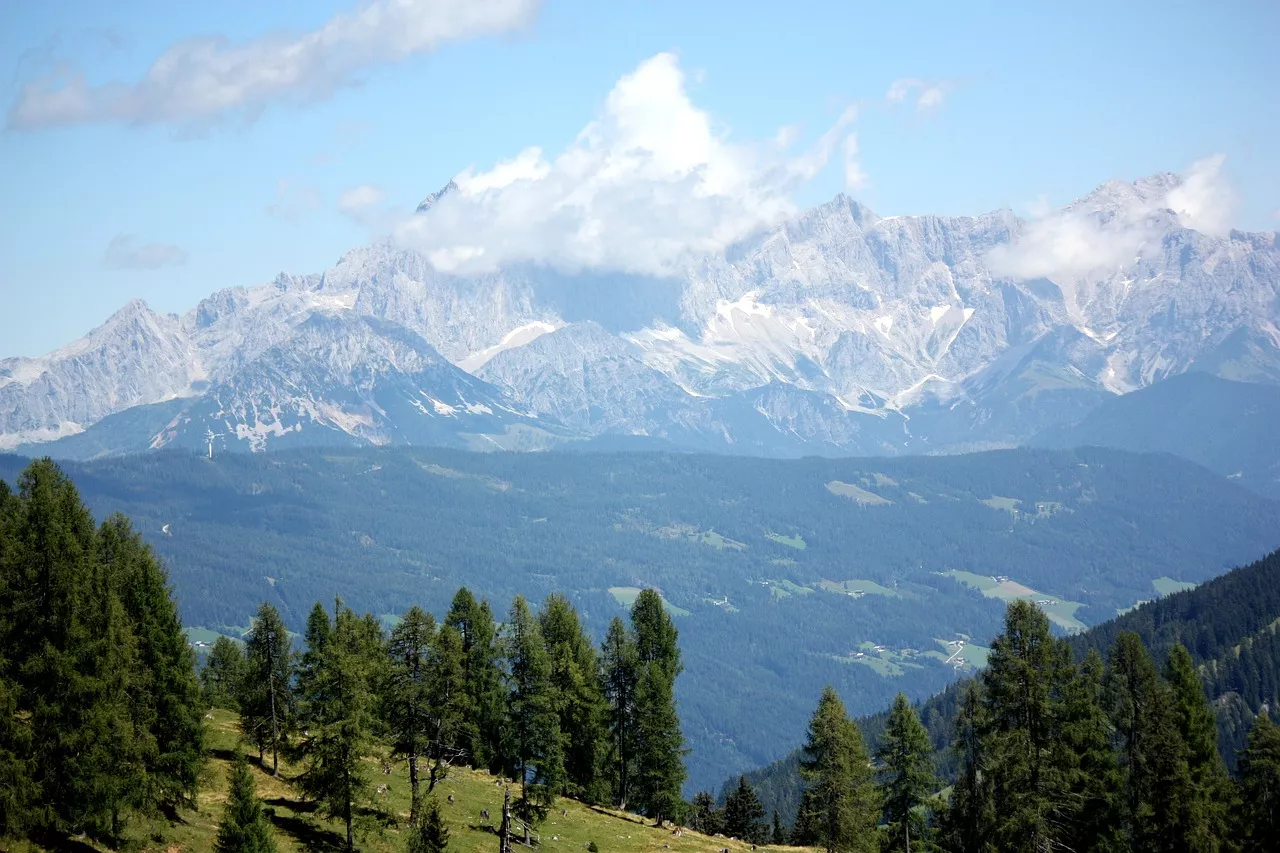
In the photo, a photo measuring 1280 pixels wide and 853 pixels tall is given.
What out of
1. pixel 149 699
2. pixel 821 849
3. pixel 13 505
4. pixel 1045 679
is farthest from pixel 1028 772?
pixel 13 505

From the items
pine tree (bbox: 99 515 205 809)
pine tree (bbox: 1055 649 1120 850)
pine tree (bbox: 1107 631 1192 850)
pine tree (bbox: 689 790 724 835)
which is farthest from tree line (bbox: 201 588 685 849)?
pine tree (bbox: 1107 631 1192 850)

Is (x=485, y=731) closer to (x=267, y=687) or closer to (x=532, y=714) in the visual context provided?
(x=532, y=714)

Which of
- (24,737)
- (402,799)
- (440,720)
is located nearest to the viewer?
(24,737)

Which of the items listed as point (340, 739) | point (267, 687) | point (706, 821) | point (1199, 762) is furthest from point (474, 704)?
point (1199, 762)

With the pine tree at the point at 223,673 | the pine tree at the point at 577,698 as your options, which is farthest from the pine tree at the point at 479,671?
the pine tree at the point at 223,673

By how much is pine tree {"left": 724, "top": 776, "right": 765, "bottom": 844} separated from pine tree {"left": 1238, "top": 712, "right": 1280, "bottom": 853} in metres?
51.5

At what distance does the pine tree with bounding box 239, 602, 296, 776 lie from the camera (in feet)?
268

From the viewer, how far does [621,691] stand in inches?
3620

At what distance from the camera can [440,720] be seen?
74.3m

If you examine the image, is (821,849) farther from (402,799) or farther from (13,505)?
(13,505)

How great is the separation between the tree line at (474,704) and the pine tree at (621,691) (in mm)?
107

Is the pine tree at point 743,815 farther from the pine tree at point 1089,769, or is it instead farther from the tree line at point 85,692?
the tree line at point 85,692

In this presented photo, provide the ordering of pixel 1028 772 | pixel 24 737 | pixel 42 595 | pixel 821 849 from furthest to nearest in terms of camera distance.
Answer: pixel 821 849 → pixel 1028 772 → pixel 42 595 → pixel 24 737

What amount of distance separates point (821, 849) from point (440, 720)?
34.6 meters
